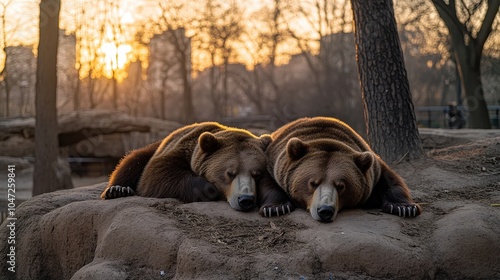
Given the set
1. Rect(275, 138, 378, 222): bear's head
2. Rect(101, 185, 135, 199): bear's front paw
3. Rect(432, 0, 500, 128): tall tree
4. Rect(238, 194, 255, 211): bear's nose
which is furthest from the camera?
Rect(432, 0, 500, 128): tall tree

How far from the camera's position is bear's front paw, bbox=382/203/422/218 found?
5652mm

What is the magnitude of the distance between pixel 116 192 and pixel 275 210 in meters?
2.01

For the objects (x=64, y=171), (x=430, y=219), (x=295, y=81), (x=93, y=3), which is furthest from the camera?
(x=295, y=81)

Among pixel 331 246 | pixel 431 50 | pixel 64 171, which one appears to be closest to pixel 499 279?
pixel 331 246

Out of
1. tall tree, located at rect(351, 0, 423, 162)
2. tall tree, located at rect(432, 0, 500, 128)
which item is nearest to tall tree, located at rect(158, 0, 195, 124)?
tall tree, located at rect(432, 0, 500, 128)

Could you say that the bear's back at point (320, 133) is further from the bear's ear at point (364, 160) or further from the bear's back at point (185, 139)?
the bear's back at point (185, 139)

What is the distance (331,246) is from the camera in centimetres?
480

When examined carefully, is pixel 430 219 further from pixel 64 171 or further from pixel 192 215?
pixel 64 171

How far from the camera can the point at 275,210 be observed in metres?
5.68

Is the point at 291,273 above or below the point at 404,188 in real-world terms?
below

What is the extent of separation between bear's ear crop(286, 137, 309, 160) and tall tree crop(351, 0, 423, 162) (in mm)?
3179

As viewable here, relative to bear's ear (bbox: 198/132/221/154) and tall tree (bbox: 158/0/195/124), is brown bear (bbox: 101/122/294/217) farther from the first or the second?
tall tree (bbox: 158/0/195/124)

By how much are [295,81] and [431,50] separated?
9.11 metres

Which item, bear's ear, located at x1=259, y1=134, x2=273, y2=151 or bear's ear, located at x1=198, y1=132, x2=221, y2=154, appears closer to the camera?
bear's ear, located at x1=198, y1=132, x2=221, y2=154
